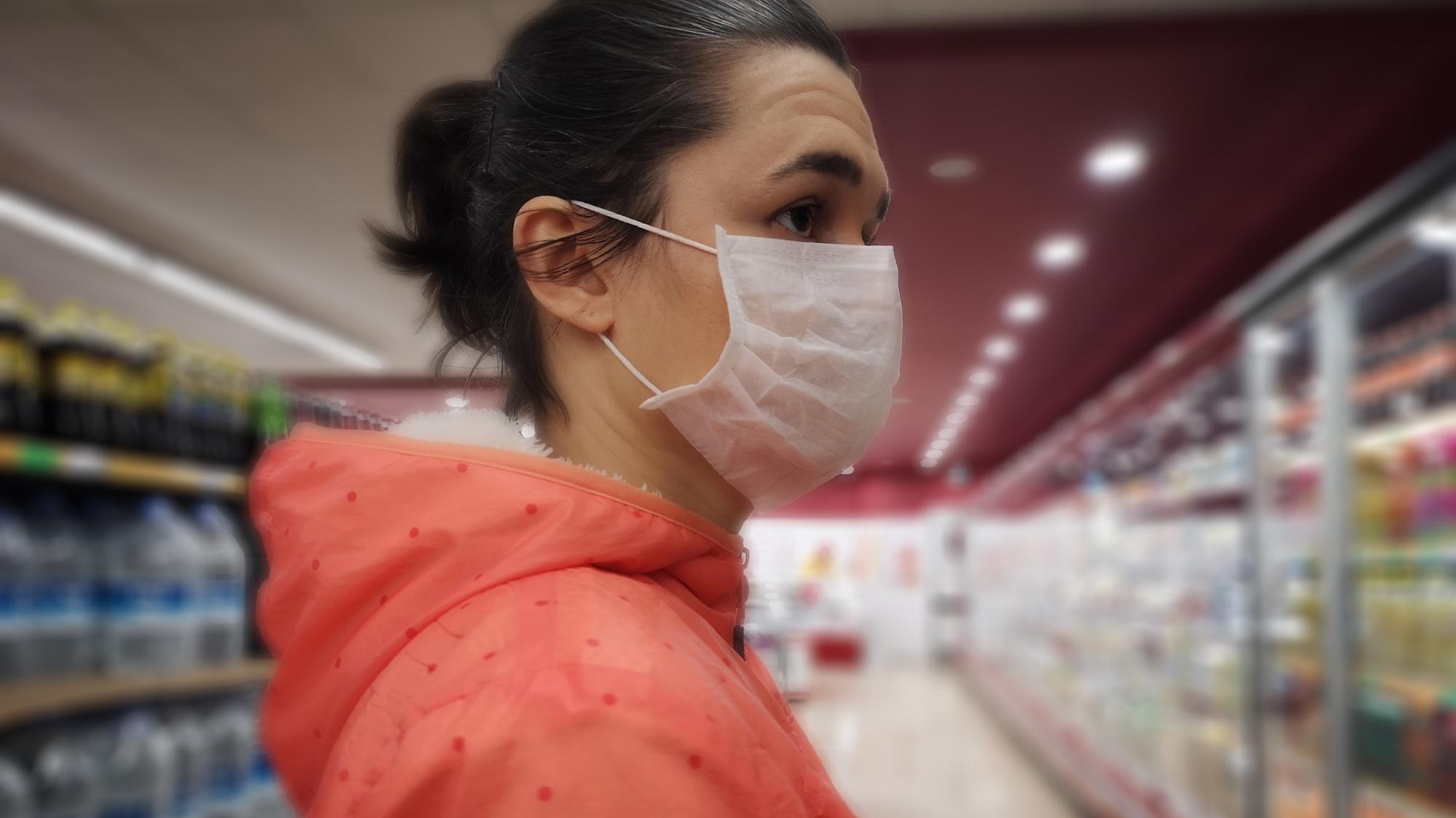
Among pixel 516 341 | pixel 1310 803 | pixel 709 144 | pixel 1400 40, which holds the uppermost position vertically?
pixel 1400 40

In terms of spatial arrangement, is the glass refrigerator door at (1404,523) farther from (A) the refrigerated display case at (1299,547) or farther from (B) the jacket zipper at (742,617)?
(B) the jacket zipper at (742,617)

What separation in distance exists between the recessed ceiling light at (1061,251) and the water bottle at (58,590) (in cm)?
440

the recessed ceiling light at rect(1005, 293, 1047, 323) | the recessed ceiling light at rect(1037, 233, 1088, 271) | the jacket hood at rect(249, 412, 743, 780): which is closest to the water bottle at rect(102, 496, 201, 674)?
the jacket hood at rect(249, 412, 743, 780)

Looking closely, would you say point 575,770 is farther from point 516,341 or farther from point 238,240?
point 238,240

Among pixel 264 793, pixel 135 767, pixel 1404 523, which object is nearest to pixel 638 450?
pixel 135 767

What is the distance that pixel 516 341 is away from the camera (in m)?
0.81

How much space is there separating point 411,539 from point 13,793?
6.50 ft

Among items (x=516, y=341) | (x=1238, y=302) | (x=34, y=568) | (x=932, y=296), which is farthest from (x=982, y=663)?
(x=516, y=341)

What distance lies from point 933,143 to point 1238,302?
131 centimetres

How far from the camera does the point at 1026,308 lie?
589 centimetres

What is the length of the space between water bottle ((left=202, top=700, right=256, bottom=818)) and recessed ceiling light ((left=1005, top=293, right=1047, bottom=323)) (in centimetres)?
387

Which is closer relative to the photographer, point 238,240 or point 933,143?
point 933,143

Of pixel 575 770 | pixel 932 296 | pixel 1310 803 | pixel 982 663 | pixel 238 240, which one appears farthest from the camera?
pixel 982 663

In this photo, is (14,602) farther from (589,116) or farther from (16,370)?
(589,116)
